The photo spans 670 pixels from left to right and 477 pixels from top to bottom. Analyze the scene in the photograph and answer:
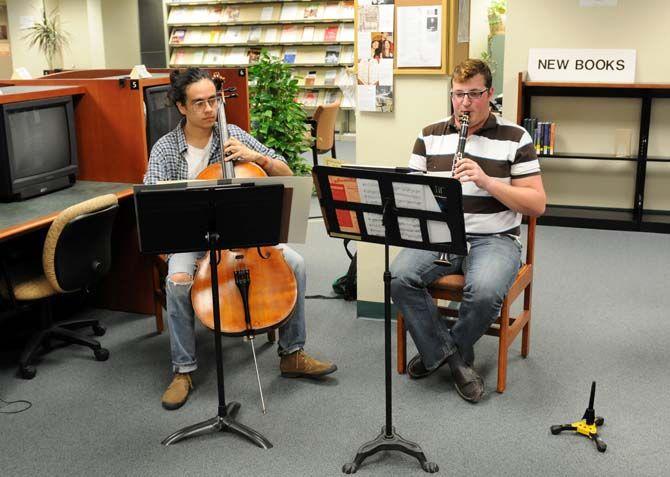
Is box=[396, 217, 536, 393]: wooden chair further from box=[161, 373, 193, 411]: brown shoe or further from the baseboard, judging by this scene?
box=[161, 373, 193, 411]: brown shoe

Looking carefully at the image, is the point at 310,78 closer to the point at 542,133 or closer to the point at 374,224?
the point at 542,133

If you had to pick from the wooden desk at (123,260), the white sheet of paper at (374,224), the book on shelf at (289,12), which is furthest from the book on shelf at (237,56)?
the white sheet of paper at (374,224)

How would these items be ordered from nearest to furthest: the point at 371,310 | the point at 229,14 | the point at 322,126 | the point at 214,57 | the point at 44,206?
the point at 44,206 < the point at 371,310 < the point at 322,126 < the point at 229,14 < the point at 214,57

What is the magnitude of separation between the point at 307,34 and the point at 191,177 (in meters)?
7.05

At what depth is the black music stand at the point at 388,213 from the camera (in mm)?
2398

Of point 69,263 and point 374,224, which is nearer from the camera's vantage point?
point 374,224

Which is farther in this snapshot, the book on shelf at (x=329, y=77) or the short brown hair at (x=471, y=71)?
the book on shelf at (x=329, y=77)

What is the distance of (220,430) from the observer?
2.77 metres

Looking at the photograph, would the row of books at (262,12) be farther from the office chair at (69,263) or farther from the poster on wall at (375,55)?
the office chair at (69,263)

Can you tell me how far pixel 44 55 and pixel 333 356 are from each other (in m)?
9.23

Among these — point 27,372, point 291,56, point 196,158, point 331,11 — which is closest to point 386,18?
point 196,158

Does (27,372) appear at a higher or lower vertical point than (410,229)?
lower

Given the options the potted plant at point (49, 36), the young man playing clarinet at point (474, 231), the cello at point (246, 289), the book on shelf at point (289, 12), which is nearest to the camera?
the cello at point (246, 289)

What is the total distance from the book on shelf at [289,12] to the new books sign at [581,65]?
193 inches
